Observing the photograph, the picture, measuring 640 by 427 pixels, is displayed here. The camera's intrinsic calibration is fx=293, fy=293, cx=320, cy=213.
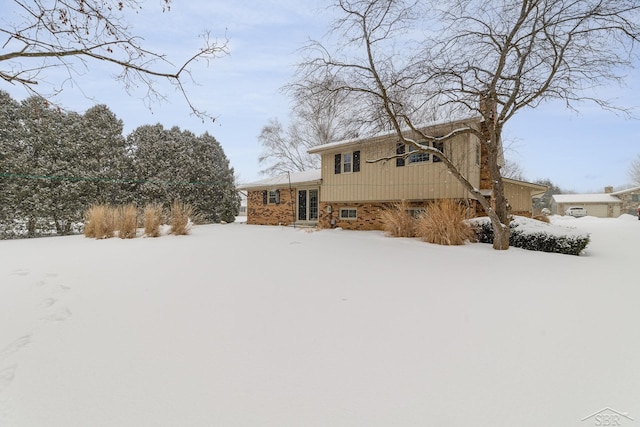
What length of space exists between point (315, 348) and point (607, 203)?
43.6 meters

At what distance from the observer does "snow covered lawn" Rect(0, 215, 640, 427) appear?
143 centimetres

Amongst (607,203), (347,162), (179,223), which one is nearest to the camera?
(179,223)

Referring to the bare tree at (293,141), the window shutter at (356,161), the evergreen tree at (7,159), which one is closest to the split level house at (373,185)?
the window shutter at (356,161)

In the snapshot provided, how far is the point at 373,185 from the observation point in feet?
37.5

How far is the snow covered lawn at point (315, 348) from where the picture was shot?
1.43 m

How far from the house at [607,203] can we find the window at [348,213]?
1329 inches

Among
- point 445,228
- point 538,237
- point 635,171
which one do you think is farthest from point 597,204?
point 445,228

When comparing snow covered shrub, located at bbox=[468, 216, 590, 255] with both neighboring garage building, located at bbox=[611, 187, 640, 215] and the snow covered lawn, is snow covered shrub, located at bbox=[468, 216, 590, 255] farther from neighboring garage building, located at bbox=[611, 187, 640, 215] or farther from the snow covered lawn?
neighboring garage building, located at bbox=[611, 187, 640, 215]

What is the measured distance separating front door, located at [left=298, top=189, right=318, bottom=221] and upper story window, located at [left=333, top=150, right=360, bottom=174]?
2091 mm

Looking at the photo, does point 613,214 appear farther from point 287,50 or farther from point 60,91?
point 60,91

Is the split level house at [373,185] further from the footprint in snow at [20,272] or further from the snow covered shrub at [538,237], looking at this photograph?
the footprint in snow at [20,272]

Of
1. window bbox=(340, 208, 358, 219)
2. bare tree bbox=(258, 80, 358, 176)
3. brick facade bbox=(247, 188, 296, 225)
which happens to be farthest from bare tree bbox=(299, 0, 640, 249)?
bare tree bbox=(258, 80, 358, 176)

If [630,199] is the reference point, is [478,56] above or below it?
above

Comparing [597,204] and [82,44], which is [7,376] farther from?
[597,204]
